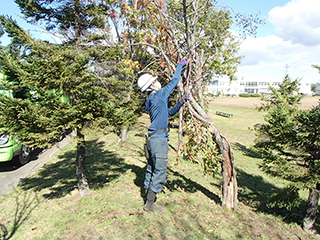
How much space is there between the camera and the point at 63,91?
13.1 feet

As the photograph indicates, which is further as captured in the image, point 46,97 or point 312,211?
point 312,211

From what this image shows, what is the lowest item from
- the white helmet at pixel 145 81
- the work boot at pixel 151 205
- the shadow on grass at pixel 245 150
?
the shadow on grass at pixel 245 150

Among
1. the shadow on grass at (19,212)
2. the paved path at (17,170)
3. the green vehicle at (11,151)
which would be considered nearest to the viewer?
the shadow on grass at (19,212)

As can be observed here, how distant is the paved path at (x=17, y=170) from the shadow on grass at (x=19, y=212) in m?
0.88

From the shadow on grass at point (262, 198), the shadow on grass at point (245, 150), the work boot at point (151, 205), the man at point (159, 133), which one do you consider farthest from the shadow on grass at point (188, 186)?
the shadow on grass at point (245, 150)

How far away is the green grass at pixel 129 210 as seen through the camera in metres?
3.70

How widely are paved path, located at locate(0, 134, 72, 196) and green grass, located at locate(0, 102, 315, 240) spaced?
0.34m

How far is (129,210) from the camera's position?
4.29 metres

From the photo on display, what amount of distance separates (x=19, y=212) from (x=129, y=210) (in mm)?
2495

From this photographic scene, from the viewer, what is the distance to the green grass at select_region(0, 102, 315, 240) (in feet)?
12.1

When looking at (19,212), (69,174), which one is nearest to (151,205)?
(19,212)

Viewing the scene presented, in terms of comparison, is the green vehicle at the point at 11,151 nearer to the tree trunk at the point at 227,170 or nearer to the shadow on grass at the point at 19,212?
the shadow on grass at the point at 19,212

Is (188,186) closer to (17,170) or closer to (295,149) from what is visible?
(295,149)

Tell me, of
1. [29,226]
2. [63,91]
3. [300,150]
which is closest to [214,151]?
[300,150]
